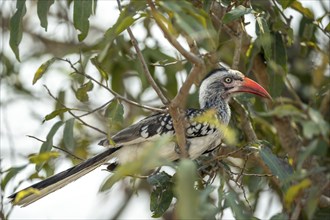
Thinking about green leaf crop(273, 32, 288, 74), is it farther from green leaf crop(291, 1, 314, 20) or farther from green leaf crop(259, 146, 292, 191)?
green leaf crop(259, 146, 292, 191)

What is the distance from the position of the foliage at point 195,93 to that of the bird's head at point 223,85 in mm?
66

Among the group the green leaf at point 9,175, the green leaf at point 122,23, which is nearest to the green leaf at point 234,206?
the green leaf at point 122,23

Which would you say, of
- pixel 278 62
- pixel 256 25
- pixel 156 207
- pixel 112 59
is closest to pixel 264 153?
pixel 156 207

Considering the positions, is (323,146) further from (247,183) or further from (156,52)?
(156,52)

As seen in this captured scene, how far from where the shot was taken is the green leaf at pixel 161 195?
3.94 meters

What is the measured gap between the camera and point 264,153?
362 cm

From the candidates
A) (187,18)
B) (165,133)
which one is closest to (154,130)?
(165,133)

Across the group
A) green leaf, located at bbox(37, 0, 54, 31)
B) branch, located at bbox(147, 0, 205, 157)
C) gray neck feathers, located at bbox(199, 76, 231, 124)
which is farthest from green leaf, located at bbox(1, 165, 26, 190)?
gray neck feathers, located at bbox(199, 76, 231, 124)

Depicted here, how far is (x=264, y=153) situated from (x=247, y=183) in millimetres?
1645

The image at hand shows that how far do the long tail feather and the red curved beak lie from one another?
2.62ft

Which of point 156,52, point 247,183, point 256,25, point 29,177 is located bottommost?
point 247,183

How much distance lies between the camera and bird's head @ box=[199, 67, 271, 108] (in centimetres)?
467

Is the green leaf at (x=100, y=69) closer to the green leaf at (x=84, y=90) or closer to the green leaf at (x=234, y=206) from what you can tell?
the green leaf at (x=84, y=90)

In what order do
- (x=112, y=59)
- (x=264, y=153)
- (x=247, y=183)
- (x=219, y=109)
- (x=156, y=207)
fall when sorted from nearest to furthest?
(x=264, y=153)
(x=156, y=207)
(x=219, y=109)
(x=247, y=183)
(x=112, y=59)
